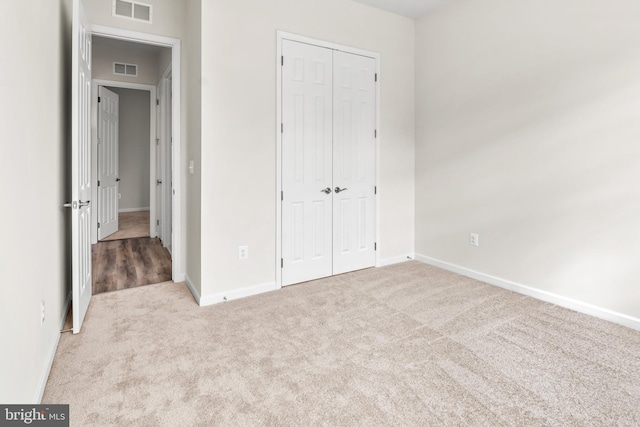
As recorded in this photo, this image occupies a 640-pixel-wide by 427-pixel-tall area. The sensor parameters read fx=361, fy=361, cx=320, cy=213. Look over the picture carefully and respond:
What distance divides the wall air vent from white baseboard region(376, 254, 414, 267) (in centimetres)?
424

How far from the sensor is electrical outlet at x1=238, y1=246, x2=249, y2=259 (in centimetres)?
321

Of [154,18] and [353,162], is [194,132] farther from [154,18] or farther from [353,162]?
[353,162]

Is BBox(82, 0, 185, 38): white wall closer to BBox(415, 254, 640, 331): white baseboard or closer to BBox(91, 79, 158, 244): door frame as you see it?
BBox(91, 79, 158, 244): door frame

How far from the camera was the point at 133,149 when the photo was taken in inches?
331

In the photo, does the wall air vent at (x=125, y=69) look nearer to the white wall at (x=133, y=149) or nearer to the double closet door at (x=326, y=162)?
the double closet door at (x=326, y=162)

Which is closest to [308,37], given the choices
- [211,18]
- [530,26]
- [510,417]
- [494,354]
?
[211,18]

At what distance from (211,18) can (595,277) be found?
12.0 feet

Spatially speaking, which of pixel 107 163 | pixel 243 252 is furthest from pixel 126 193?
pixel 243 252

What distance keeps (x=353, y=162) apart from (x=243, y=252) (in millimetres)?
1519

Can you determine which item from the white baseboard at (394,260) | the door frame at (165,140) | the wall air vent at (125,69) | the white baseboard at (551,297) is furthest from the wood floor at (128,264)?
the white baseboard at (551,297)

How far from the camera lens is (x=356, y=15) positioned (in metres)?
3.77

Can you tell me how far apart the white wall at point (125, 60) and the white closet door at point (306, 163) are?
257 cm

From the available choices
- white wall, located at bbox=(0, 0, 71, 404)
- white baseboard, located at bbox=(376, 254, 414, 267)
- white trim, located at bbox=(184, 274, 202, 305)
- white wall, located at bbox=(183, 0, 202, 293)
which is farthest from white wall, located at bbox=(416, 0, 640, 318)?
white wall, located at bbox=(0, 0, 71, 404)

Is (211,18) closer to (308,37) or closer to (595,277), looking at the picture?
(308,37)
